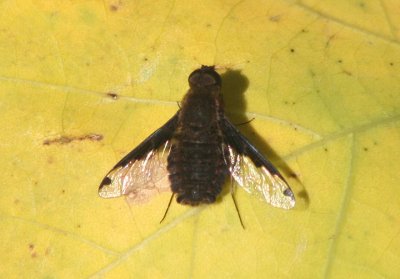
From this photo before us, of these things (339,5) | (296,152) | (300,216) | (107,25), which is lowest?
(300,216)

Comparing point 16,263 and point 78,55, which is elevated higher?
point 78,55

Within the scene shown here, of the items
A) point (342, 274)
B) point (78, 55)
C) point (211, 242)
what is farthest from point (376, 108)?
point (78, 55)

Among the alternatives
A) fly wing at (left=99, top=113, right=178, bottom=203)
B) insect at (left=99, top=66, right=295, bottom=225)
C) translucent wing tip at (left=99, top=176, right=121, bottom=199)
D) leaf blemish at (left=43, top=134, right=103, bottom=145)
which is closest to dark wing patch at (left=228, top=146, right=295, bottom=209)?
insect at (left=99, top=66, right=295, bottom=225)

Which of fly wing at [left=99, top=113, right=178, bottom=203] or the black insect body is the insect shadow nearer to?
the black insect body

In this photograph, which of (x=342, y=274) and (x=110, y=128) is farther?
(x=110, y=128)

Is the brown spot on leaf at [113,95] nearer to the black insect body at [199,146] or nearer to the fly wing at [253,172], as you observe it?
the black insect body at [199,146]

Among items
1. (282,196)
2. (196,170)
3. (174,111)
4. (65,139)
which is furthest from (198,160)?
(65,139)

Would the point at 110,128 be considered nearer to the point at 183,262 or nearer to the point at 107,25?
the point at 107,25

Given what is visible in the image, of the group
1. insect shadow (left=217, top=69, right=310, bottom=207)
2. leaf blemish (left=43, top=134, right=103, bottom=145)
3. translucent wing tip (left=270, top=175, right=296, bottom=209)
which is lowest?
translucent wing tip (left=270, top=175, right=296, bottom=209)
